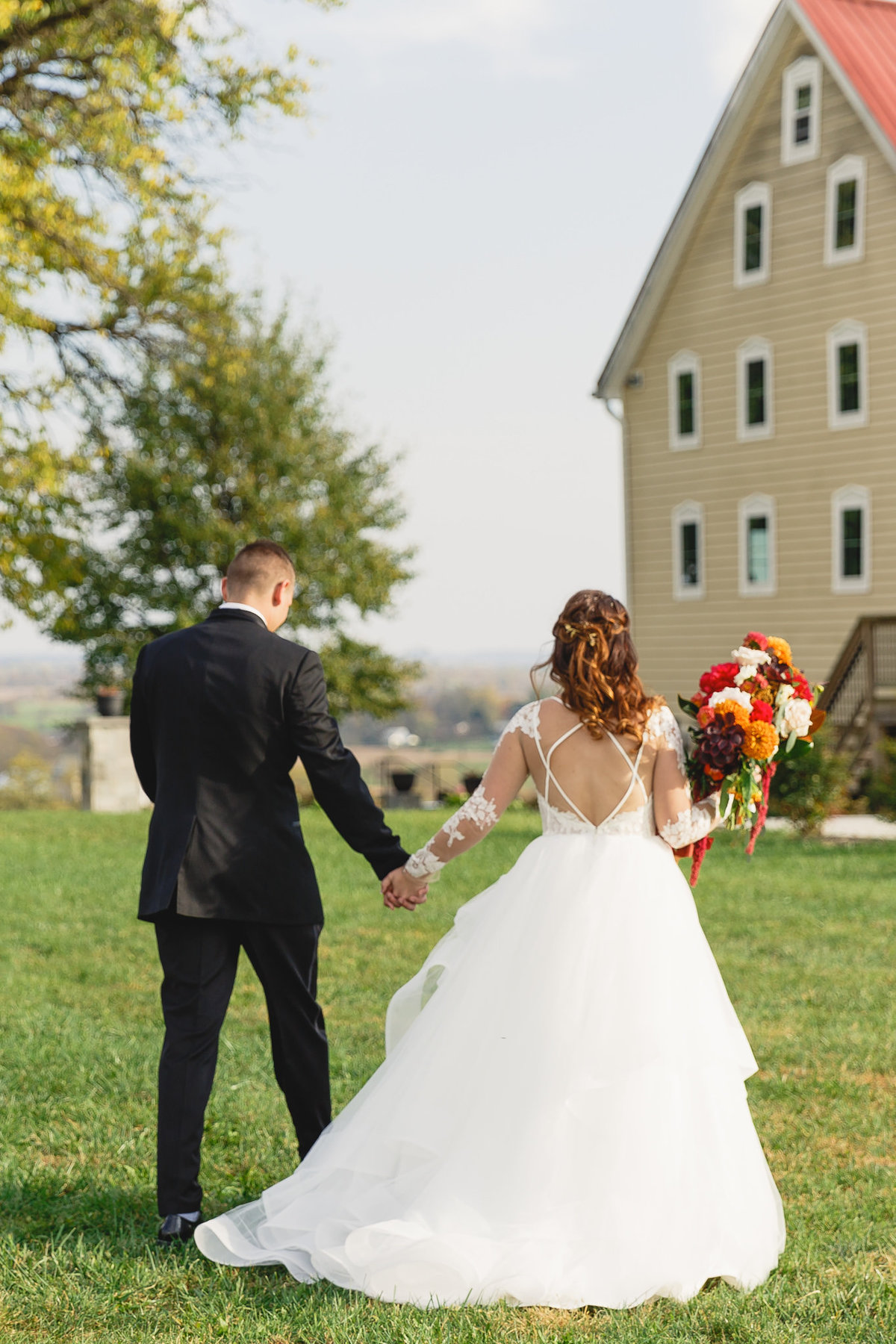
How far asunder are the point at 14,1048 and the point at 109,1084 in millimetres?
923

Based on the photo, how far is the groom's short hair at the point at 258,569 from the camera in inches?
198

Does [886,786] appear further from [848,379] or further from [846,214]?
[846,214]

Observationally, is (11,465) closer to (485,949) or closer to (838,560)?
(485,949)

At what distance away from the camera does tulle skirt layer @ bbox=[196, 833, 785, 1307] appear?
420 cm

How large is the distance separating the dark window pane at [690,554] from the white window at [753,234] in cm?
509

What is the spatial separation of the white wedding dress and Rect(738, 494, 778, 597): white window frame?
935 inches

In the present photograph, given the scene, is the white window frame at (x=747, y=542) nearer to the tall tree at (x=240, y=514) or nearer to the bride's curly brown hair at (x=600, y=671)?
the tall tree at (x=240, y=514)

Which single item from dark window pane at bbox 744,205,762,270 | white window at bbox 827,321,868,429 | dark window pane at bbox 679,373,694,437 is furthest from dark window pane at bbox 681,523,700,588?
dark window pane at bbox 744,205,762,270

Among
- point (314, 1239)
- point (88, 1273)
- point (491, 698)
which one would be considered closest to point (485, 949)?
point (314, 1239)

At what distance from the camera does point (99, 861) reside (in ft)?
48.1

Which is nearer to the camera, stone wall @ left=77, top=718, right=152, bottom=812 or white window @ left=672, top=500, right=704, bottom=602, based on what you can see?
stone wall @ left=77, top=718, right=152, bottom=812

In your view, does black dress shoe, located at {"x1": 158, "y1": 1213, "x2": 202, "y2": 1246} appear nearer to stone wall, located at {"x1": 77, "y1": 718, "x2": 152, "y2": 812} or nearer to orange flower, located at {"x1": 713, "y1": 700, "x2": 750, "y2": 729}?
orange flower, located at {"x1": 713, "y1": 700, "x2": 750, "y2": 729}

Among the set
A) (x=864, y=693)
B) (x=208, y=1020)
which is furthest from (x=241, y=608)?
(x=864, y=693)

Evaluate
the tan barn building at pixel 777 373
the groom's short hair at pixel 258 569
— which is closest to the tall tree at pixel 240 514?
the tan barn building at pixel 777 373
